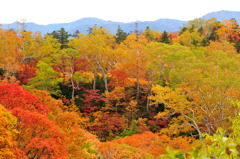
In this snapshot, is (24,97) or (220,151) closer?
(220,151)

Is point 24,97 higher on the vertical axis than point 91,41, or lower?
lower

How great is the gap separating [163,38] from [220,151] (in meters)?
33.9

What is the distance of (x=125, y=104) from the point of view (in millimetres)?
19859

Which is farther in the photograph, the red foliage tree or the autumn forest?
the autumn forest

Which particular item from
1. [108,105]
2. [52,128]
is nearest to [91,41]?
[108,105]

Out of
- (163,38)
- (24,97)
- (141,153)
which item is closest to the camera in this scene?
(24,97)

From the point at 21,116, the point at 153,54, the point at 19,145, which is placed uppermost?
the point at 153,54

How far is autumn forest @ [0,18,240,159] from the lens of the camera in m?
7.00

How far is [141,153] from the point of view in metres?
10.8

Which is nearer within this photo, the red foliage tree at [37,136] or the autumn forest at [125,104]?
the red foliage tree at [37,136]

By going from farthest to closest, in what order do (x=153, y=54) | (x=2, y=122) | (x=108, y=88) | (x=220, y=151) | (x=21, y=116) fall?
(x=108, y=88), (x=153, y=54), (x=21, y=116), (x=2, y=122), (x=220, y=151)

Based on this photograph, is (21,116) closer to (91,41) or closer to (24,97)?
(24,97)

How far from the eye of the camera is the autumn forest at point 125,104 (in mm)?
7000

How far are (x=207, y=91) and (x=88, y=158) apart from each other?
9673mm
